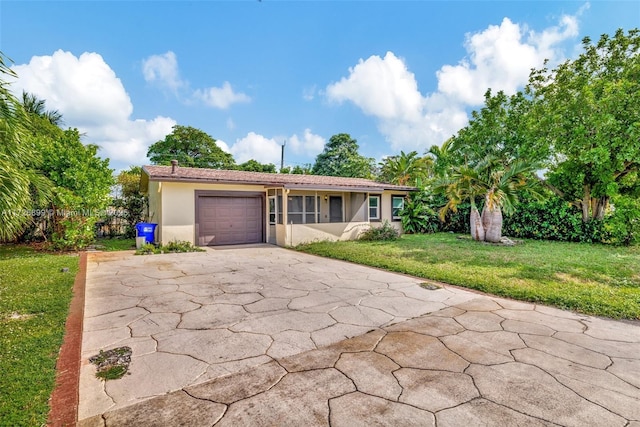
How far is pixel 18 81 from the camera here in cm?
410

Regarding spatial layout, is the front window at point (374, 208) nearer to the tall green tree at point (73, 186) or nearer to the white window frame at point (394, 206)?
the white window frame at point (394, 206)

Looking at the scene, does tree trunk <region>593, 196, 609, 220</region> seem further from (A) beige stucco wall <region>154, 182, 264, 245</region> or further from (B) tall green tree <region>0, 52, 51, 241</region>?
(B) tall green tree <region>0, 52, 51, 241</region>

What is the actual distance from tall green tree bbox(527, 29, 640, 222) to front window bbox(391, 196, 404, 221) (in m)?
6.49

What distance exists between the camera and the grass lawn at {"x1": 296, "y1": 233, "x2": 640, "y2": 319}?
5.11 m

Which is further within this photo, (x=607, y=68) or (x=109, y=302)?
(x=607, y=68)

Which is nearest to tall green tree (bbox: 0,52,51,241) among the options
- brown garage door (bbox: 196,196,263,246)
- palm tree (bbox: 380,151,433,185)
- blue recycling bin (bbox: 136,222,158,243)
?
blue recycling bin (bbox: 136,222,158,243)

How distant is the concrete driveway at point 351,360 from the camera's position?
7.45ft

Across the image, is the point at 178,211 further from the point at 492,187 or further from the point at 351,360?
the point at 492,187

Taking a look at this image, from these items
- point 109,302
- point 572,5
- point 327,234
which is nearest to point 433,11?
point 572,5

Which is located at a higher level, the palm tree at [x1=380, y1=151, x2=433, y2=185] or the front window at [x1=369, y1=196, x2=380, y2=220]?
the palm tree at [x1=380, y1=151, x2=433, y2=185]

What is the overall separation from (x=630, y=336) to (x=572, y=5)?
12276mm

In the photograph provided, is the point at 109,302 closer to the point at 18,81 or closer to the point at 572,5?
the point at 18,81

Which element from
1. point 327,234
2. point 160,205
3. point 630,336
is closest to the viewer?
point 630,336

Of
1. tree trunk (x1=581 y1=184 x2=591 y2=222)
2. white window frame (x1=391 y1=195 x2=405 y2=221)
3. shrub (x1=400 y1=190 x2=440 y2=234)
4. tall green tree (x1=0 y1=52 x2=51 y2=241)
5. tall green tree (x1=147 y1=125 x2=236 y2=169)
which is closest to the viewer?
tall green tree (x1=0 y1=52 x2=51 y2=241)
